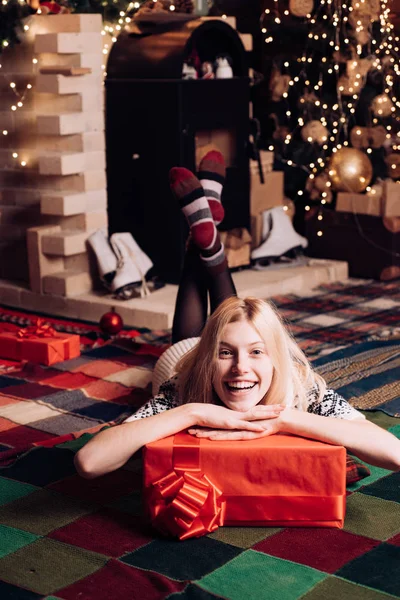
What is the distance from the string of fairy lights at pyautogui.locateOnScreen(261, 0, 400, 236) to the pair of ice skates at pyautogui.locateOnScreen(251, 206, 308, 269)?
0.20 m

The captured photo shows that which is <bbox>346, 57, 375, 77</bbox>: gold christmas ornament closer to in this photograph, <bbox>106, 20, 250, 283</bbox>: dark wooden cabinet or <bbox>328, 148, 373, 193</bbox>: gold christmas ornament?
<bbox>328, 148, 373, 193</bbox>: gold christmas ornament

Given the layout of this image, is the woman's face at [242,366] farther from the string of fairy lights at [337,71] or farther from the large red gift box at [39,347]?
the string of fairy lights at [337,71]

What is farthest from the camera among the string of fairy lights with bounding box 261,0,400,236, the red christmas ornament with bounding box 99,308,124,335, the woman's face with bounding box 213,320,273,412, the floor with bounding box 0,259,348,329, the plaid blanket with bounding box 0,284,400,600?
the string of fairy lights with bounding box 261,0,400,236

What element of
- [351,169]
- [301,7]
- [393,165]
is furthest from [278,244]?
[301,7]

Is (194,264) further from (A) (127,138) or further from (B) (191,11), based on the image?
(B) (191,11)

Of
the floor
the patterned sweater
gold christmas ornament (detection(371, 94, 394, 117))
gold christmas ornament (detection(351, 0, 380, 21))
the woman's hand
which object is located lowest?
the floor

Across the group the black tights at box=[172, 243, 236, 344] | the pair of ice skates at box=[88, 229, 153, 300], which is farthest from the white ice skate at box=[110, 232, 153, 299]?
the black tights at box=[172, 243, 236, 344]

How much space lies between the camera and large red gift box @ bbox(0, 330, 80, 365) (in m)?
3.55

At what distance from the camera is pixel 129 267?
4402 millimetres

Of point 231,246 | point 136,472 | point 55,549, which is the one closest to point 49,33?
point 231,246

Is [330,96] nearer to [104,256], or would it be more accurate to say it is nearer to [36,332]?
[104,256]

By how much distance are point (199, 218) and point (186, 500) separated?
1485 millimetres

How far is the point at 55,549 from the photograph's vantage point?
198 cm

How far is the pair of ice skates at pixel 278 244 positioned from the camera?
16.3 ft
